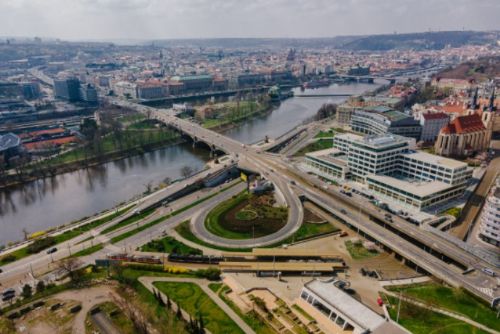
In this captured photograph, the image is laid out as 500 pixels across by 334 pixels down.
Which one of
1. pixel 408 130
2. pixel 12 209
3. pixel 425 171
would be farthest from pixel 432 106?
pixel 12 209

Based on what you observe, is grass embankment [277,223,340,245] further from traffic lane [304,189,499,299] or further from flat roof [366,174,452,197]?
flat roof [366,174,452,197]

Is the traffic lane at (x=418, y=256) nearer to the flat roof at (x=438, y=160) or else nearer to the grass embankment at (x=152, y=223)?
the flat roof at (x=438, y=160)

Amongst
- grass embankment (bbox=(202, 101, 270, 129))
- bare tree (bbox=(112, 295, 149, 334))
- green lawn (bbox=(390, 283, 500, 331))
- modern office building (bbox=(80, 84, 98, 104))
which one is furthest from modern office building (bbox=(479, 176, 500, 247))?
modern office building (bbox=(80, 84, 98, 104))

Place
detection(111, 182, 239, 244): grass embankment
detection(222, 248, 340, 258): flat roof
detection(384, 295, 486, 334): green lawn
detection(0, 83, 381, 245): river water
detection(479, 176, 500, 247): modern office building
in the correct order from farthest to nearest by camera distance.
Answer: detection(0, 83, 381, 245): river water < detection(111, 182, 239, 244): grass embankment < detection(479, 176, 500, 247): modern office building < detection(222, 248, 340, 258): flat roof < detection(384, 295, 486, 334): green lawn

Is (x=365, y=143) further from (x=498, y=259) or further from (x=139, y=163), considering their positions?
(x=139, y=163)

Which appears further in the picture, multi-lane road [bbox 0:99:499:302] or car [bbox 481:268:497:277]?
multi-lane road [bbox 0:99:499:302]
